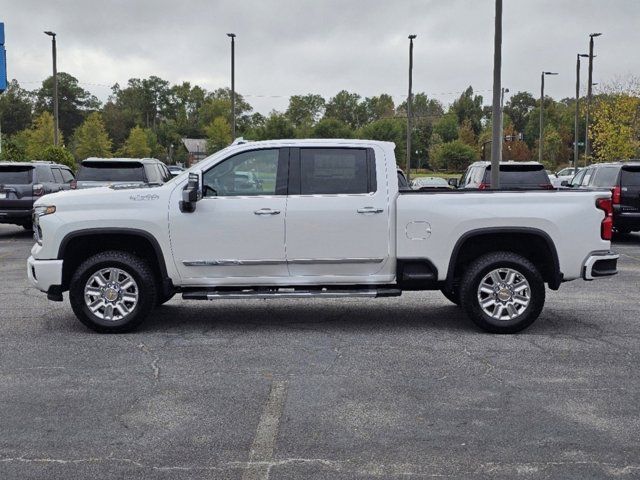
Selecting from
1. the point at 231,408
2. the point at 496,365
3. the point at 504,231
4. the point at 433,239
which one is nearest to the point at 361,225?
the point at 433,239

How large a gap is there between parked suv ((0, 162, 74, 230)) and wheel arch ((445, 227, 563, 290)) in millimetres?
12069

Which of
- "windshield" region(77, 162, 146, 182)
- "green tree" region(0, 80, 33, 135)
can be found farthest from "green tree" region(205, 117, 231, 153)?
"windshield" region(77, 162, 146, 182)

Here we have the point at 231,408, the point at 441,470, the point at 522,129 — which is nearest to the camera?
the point at 441,470

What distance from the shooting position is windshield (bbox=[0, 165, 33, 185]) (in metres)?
17.8

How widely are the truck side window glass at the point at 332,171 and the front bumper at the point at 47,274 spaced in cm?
254

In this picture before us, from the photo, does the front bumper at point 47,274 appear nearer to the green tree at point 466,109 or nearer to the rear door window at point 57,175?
the rear door window at point 57,175

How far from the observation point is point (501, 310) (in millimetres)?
7945

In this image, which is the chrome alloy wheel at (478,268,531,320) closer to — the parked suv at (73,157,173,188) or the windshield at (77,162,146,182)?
the parked suv at (73,157,173,188)

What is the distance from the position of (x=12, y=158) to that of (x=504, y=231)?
3318 centimetres

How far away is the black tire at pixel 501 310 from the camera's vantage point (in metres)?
7.89

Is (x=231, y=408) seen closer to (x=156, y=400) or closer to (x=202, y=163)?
(x=156, y=400)

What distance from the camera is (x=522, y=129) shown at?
435 feet

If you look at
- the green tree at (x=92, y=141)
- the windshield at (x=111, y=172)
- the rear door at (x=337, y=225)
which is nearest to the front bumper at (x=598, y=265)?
the rear door at (x=337, y=225)

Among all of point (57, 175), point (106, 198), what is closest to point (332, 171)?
point (106, 198)
